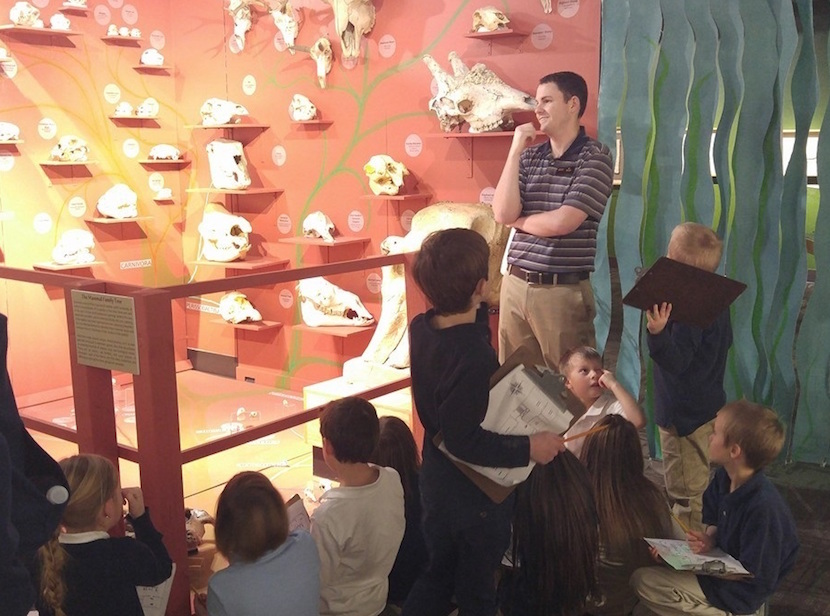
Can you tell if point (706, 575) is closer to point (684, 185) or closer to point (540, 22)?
point (684, 185)

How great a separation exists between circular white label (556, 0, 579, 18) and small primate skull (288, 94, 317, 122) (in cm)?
178

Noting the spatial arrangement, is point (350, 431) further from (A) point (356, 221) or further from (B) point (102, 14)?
(B) point (102, 14)

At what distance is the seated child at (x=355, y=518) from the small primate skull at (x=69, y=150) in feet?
13.4

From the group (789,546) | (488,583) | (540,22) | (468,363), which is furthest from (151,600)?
(540,22)

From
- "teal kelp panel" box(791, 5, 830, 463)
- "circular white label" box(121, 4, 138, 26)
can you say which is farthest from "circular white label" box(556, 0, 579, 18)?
"circular white label" box(121, 4, 138, 26)

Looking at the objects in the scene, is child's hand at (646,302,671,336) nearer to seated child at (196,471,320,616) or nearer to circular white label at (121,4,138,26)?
seated child at (196,471,320,616)

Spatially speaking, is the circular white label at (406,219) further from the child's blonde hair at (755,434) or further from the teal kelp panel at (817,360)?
the child's blonde hair at (755,434)

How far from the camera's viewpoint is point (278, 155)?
573 cm

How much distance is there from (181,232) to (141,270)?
0.42m

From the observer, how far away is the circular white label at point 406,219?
5.07 m

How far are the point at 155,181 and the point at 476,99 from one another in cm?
298

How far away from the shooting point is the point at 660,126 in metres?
4.12

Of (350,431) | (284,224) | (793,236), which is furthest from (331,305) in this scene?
(350,431)

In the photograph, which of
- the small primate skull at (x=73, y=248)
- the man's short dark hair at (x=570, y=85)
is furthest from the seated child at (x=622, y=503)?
the small primate skull at (x=73, y=248)
